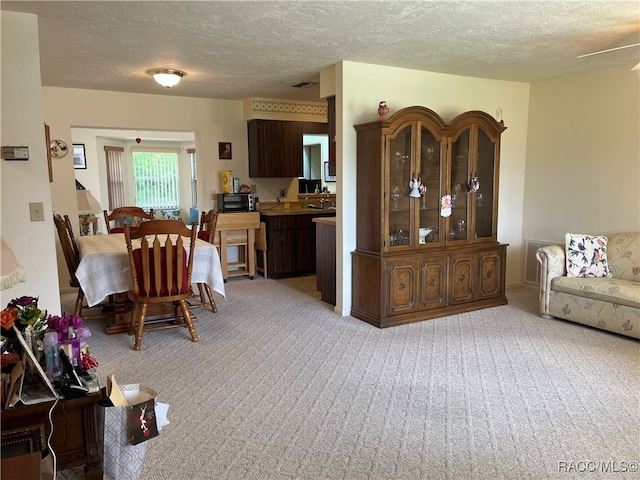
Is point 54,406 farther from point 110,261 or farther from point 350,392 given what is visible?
point 110,261

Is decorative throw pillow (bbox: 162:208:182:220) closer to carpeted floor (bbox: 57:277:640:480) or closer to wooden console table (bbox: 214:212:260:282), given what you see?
wooden console table (bbox: 214:212:260:282)

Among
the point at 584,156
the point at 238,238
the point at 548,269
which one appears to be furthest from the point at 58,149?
the point at 584,156

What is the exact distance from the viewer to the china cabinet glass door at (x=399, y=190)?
4.13m

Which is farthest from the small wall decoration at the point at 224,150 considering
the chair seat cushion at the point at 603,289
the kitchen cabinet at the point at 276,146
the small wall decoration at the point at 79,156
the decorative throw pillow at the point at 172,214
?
the chair seat cushion at the point at 603,289

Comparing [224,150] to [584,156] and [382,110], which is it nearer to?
[382,110]

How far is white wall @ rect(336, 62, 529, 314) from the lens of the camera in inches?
169

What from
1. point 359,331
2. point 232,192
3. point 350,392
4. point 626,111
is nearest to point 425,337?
point 359,331

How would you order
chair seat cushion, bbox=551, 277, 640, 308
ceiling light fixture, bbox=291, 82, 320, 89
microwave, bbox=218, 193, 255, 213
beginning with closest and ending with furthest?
chair seat cushion, bbox=551, 277, 640, 308 < ceiling light fixture, bbox=291, 82, 320, 89 < microwave, bbox=218, 193, 255, 213

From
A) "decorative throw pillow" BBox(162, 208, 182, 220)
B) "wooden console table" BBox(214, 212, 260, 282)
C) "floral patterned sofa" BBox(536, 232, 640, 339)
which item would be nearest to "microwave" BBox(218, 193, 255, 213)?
"wooden console table" BBox(214, 212, 260, 282)

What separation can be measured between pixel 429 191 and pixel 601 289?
→ 168cm

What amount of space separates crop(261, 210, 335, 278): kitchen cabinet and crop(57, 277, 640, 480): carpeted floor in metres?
1.86

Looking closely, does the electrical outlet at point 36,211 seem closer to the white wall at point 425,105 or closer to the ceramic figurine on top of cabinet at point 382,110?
the white wall at point 425,105

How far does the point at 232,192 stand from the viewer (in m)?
6.37

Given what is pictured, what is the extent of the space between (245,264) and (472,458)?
14.9ft
